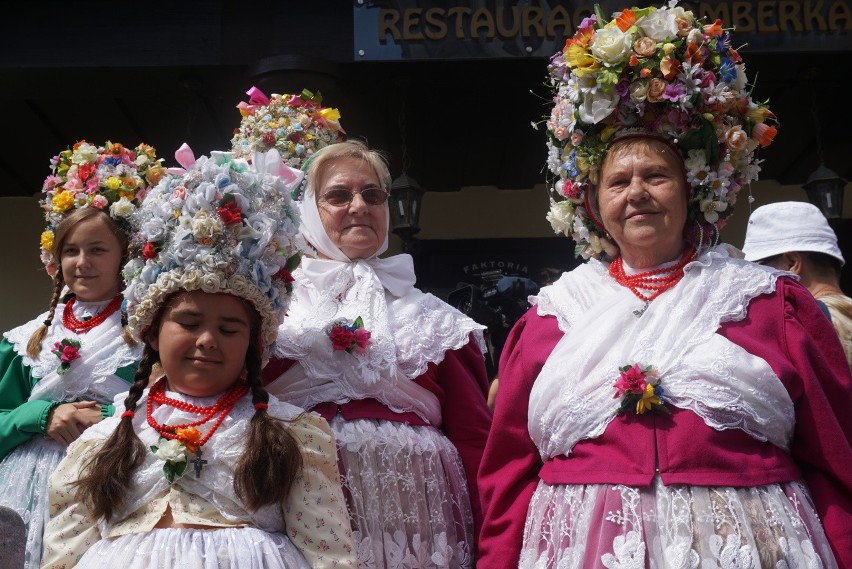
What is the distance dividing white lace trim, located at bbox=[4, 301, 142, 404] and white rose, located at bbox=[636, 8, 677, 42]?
2148 mm

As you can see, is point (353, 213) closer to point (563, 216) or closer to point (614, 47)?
point (563, 216)

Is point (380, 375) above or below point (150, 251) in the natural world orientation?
below

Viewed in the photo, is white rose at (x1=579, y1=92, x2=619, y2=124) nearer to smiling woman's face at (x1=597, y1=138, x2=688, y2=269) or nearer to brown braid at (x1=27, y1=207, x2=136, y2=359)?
smiling woman's face at (x1=597, y1=138, x2=688, y2=269)

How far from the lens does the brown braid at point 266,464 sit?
263 cm

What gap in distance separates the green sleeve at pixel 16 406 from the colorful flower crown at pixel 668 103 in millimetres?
2059

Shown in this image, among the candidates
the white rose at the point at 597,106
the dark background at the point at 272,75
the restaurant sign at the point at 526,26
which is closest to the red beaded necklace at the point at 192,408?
the white rose at the point at 597,106

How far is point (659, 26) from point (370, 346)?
53.2 inches

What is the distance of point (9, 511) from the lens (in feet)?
7.23

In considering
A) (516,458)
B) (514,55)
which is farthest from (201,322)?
(514,55)

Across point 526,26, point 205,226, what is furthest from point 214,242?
point 526,26

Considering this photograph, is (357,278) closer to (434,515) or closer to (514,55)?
(434,515)

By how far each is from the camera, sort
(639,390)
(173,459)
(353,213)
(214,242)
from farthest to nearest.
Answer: (353,213)
(214,242)
(173,459)
(639,390)

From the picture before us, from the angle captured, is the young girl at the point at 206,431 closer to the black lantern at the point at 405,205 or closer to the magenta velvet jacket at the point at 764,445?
the magenta velvet jacket at the point at 764,445

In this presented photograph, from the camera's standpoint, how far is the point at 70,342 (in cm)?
363
